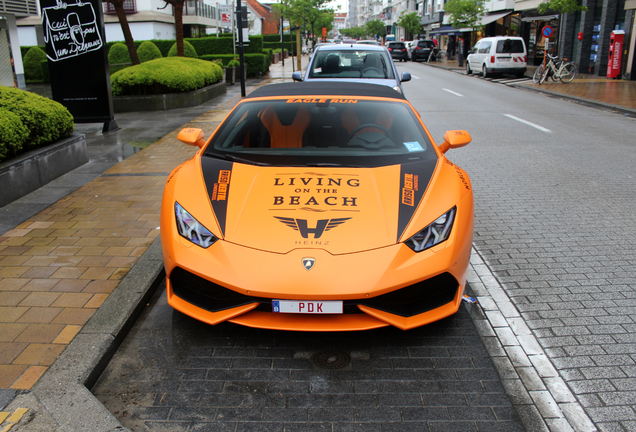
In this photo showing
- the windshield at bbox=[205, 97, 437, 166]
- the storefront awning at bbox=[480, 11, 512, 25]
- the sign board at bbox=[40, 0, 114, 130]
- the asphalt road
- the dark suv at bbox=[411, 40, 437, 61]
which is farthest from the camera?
the dark suv at bbox=[411, 40, 437, 61]

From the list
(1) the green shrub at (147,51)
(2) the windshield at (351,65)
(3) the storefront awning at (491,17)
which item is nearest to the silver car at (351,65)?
(2) the windshield at (351,65)

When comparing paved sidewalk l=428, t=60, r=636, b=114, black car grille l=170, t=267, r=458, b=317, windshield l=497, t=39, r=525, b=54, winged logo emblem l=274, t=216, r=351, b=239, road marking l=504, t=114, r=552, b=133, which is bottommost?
road marking l=504, t=114, r=552, b=133

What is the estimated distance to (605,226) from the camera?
592cm

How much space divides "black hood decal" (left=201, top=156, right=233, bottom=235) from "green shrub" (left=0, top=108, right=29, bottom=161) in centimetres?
337

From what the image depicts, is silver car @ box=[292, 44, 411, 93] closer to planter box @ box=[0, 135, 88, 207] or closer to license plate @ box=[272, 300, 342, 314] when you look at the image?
planter box @ box=[0, 135, 88, 207]

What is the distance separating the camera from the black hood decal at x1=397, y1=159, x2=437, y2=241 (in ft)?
11.8

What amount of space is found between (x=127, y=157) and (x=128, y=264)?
16.4 feet

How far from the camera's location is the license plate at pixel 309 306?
3.22 m

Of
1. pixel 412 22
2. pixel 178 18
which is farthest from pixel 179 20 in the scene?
pixel 412 22

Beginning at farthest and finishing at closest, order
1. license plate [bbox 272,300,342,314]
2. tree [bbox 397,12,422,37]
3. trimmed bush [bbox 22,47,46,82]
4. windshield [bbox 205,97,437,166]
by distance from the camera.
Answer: tree [bbox 397,12,422,37]
trimmed bush [bbox 22,47,46,82]
windshield [bbox 205,97,437,166]
license plate [bbox 272,300,342,314]

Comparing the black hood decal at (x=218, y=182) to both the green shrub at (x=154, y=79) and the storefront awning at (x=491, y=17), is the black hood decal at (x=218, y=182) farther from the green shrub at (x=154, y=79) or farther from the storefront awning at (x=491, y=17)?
the storefront awning at (x=491, y=17)

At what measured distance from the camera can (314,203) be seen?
3.70 m

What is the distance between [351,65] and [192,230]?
26.3 ft

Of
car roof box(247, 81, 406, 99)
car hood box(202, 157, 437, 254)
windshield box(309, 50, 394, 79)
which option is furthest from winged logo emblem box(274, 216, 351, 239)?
windshield box(309, 50, 394, 79)
